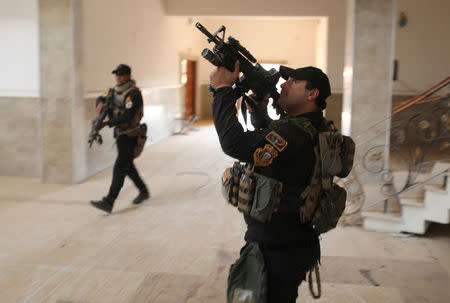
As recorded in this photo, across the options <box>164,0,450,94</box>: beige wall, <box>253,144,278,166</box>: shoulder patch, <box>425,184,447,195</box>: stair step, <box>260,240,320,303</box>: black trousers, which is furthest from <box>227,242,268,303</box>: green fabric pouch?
<box>164,0,450,94</box>: beige wall

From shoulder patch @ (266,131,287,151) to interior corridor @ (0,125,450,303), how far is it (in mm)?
1751

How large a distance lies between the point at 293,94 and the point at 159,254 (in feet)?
8.21

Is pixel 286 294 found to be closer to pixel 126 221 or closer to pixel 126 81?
pixel 126 221

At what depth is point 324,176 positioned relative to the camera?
6.59 ft

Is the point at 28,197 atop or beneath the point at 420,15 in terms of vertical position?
beneath

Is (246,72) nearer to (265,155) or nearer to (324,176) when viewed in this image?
(265,155)

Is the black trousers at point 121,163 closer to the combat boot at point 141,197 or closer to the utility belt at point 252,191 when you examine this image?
the combat boot at point 141,197

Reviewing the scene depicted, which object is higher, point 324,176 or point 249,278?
point 324,176

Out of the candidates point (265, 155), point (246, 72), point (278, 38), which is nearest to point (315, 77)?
point (246, 72)

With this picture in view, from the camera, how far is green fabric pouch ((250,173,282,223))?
6.23 feet

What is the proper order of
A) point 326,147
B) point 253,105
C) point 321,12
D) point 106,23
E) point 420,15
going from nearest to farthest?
1. point 326,147
2. point 253,105
3. point 106,23
4. point 420,15
5. point 321,12

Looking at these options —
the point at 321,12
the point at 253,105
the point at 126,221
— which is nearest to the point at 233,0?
the point at 321,12

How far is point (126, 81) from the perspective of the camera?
5188 mm

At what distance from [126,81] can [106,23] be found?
3035 mm
